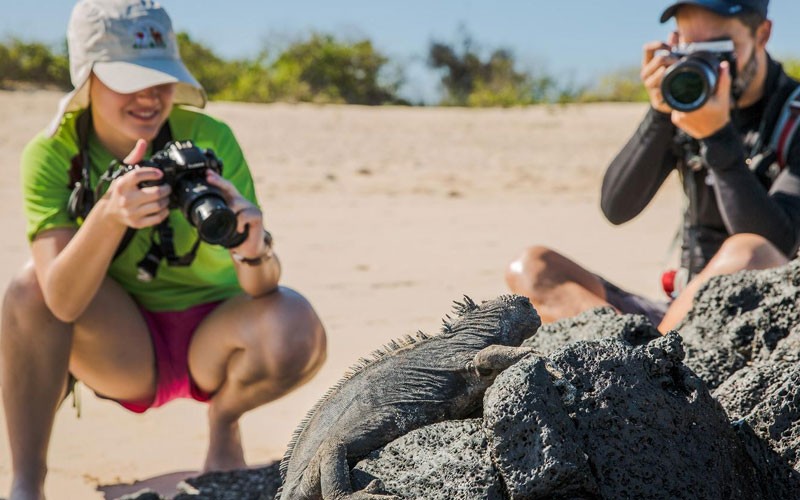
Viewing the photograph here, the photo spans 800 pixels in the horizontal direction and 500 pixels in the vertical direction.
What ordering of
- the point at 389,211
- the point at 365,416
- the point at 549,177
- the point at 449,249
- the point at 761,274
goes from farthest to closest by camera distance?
the point at 549,177 < the point at 389,211 < the point at 449,249 < the point at 761,274 < the point at 365,416

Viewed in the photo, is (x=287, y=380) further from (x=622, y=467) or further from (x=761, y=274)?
(x=622, y=467)

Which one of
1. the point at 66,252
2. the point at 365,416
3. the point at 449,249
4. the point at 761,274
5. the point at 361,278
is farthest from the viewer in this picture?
the point at 449,249

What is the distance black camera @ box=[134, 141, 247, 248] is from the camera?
10.2ft

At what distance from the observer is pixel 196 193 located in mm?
3143

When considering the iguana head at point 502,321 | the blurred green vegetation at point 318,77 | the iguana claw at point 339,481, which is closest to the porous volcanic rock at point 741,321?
the iguana head at point 502,321

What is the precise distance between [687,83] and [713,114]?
141 millimetres

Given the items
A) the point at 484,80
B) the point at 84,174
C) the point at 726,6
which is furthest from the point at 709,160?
the point at 484,80

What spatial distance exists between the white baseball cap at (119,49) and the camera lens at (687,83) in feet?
5.49

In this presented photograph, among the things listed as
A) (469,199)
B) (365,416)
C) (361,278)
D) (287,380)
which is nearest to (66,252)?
(287,380)

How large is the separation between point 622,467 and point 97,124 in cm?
251

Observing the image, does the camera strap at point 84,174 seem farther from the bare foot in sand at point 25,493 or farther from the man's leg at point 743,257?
the man's leg at point 743,257

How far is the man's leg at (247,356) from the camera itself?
3.47 m

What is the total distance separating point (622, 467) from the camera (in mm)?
1762

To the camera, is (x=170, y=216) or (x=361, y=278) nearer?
(x=170, y=216)
